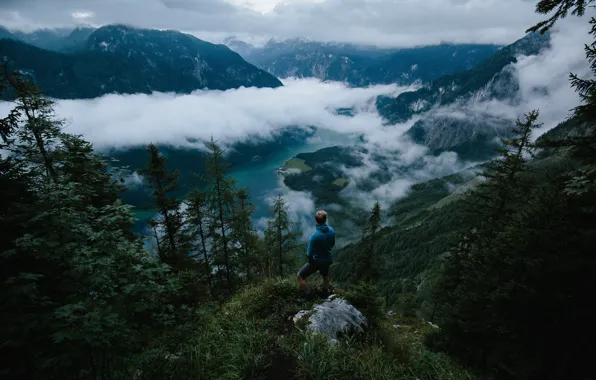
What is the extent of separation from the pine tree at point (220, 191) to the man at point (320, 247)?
1435cm

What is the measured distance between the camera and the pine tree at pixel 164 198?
21.3 m

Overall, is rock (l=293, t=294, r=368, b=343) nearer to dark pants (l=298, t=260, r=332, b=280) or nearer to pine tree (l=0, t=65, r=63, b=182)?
dark pants (l=298, t=260, r=332, b=280)

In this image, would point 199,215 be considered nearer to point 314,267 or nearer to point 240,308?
point 240,308

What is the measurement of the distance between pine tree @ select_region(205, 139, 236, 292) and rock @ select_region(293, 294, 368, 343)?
602 inches

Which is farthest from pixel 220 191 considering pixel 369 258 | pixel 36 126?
pixel 369 258

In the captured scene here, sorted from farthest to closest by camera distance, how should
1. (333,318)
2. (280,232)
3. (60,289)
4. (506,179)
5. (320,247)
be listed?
(280,232)
(506,179)
(320,247)
(333,318)
(60,289)

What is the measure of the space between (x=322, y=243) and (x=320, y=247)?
0.18 metres

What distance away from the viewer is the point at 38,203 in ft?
16.0

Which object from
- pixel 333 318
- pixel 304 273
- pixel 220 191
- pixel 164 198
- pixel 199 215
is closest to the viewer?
pixel 333 318

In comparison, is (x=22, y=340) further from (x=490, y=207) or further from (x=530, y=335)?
(x=490, y=207)

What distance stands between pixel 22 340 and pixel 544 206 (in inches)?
488

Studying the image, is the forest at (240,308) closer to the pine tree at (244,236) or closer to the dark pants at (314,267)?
the dark pants at (314,267)

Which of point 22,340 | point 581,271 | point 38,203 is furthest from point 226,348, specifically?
point 581,271

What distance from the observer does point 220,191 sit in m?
22.5
